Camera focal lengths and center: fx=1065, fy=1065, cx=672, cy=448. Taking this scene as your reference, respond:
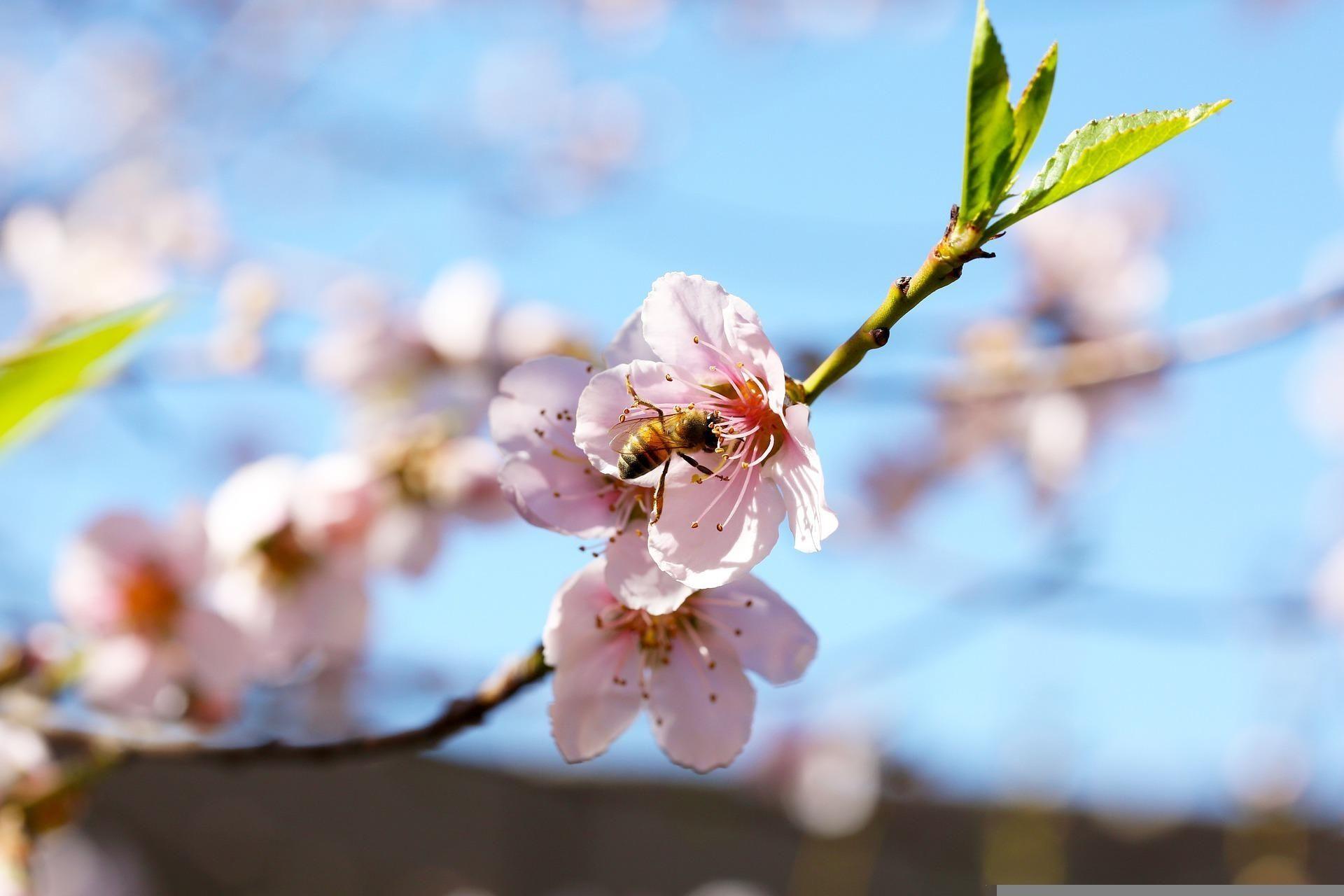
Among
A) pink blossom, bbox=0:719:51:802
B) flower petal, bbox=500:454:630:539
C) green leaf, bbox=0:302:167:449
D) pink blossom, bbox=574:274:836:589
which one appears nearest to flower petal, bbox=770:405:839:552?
pink blossom, bbox=574:274:836:589

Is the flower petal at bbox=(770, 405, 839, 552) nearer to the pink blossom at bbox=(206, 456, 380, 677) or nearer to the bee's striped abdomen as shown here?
the bee's striped abdomen

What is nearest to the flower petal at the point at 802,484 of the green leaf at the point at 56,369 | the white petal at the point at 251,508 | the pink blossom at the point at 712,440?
the pink blossom at the point at 712,440

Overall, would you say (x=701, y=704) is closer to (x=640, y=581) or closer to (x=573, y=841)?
(x=640, y=581)

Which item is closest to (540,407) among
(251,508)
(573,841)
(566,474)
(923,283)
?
(566,474)

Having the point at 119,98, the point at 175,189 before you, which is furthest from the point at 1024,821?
the point at 119,98

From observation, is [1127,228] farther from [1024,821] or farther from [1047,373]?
[1024,821]
